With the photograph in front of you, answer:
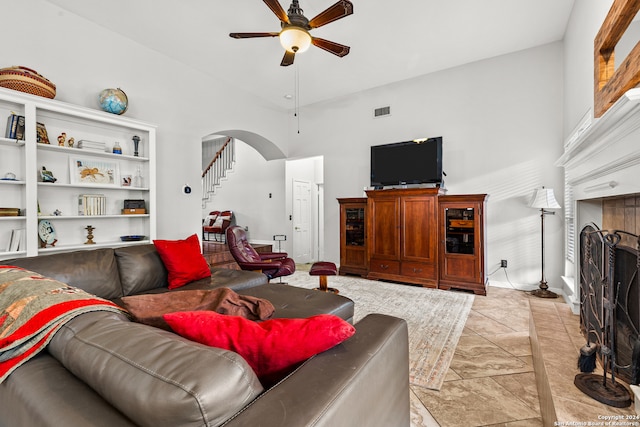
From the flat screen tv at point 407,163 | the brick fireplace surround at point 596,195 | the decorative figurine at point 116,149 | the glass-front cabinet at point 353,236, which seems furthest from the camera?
→ the glass-front cabinet at point 353,236

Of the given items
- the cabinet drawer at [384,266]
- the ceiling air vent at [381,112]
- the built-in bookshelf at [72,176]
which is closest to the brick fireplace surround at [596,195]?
the cabinet drawer at [384,266]

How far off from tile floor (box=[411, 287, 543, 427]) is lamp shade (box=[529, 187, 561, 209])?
1630 millimetres

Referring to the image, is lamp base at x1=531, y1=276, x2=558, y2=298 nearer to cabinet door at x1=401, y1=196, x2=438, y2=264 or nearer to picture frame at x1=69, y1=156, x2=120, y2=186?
cabinet door at x1=401, y1=196, x2=438, y2=264

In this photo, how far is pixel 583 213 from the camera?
2861 millimetres

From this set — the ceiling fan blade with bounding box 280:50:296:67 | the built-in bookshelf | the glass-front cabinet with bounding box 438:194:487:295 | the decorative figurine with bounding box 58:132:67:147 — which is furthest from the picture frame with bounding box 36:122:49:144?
the glass-front cabinet with bounding box 438:194:487:295

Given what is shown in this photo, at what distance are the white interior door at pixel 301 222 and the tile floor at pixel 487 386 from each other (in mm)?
4330

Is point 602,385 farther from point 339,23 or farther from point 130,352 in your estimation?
point 339,23

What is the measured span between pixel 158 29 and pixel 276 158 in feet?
11.4

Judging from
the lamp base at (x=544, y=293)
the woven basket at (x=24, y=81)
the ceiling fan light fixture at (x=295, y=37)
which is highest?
the ceiling fan light fixture at (x=295, y=37)

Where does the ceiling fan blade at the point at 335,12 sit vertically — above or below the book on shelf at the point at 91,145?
above

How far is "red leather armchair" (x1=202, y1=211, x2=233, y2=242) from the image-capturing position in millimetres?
7938

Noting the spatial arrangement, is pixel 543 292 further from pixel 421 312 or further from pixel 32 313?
pixel 32 313

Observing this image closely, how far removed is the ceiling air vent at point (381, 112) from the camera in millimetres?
5488

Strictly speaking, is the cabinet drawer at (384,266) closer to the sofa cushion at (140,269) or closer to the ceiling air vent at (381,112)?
the ceiling air vent at (381,112)
